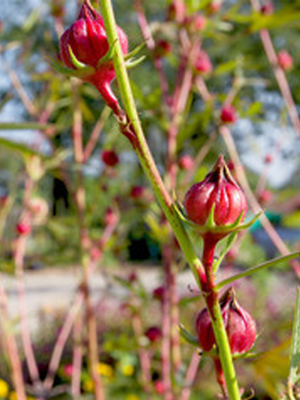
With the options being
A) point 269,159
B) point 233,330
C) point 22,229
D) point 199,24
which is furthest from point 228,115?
point 233,330

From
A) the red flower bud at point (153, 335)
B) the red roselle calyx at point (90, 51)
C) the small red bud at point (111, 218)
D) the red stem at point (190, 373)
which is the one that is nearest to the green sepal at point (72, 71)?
the red roselle calyx at point (90, 51)

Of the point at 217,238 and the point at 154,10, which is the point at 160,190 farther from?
the point at 154,10

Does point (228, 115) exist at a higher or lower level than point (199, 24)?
lower

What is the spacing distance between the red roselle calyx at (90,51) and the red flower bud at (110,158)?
0.58 metres

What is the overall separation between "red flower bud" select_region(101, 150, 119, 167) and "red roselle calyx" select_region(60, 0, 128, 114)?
1.90 ft

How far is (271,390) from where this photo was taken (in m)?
0.28

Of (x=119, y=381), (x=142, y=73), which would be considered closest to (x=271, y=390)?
(x=119, y=381)

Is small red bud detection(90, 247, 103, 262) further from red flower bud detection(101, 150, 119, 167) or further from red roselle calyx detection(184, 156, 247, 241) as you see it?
red roselle calyx detection(184, 156, 247, 241)

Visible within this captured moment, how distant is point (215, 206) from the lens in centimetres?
18

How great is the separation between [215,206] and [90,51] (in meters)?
0.07

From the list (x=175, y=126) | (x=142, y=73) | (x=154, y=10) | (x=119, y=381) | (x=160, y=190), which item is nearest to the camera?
(x=160, y=190)

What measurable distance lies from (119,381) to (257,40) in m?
7.15

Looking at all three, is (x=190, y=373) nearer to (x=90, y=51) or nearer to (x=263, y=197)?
(x=263, y=197)

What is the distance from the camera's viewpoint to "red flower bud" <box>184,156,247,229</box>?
7.1 inches
